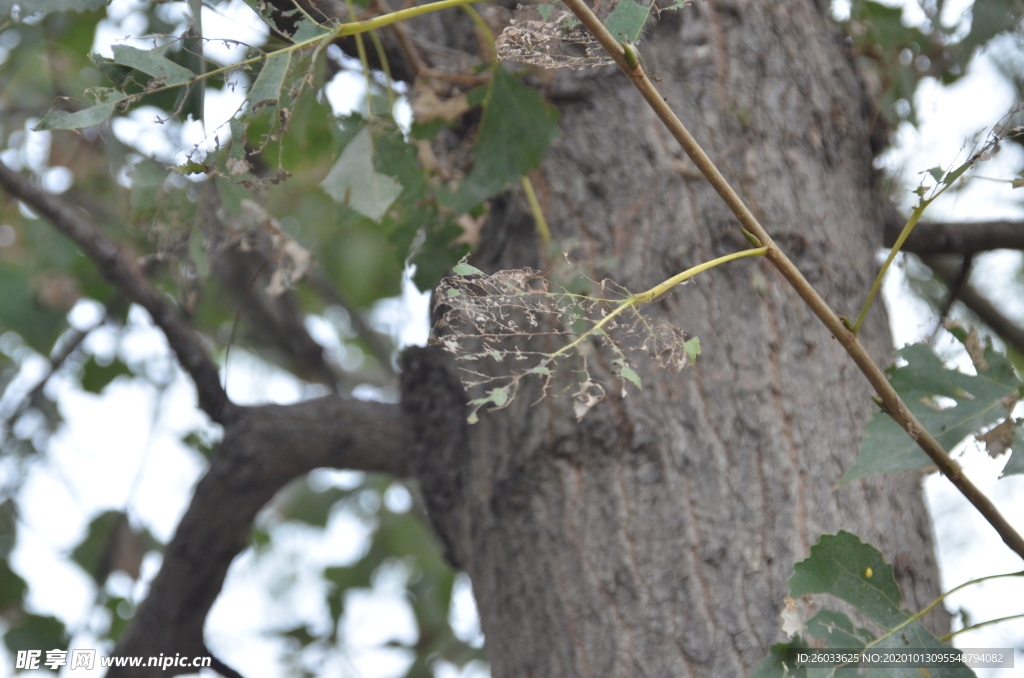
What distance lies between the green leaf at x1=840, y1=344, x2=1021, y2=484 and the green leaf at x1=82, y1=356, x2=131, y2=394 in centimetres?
160

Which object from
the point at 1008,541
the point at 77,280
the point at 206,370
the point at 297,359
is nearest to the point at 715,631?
the point at 1008,541

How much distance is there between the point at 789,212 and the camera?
91 centimetres

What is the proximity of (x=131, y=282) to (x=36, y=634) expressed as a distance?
0.89 metres

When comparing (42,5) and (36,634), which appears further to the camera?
(36,634)

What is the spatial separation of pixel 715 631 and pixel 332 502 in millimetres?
1738

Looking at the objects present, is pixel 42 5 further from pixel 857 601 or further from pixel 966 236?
pixel 966 236

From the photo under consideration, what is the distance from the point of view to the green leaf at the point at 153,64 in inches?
23.6

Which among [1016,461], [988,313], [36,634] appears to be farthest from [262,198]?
[988,313]

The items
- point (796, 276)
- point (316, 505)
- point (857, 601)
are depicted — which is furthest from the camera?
point (316, 505)

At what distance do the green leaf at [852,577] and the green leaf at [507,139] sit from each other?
51 cm

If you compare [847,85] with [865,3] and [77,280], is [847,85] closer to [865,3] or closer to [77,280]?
[865,3]

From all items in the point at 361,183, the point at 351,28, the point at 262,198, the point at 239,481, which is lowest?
the point at 239,481

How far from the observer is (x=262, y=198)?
1057 millimetres

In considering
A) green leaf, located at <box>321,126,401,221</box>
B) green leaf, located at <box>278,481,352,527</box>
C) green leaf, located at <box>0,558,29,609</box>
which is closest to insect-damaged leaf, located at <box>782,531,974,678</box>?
green leaf, located at <box>321,126,401,221</box>
